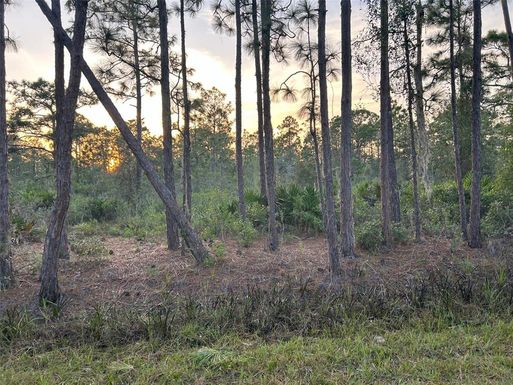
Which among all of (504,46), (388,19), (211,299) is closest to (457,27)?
(388,19)

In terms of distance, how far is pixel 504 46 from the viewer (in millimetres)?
10953

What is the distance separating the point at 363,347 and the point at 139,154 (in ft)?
16.3

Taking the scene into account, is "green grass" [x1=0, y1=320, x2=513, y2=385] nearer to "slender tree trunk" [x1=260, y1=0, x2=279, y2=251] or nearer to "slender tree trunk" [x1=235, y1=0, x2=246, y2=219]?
"slender tree trunk" [x1=260, y1=0, x2=279, y2=251]

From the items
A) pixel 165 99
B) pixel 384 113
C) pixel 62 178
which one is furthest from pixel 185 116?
pixel 62 178

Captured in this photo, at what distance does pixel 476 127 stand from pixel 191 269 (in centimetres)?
665

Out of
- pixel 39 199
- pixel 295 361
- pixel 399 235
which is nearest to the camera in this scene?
pixel 295 361

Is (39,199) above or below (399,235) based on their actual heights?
above

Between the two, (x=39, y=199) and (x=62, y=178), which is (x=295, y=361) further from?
(x=39, y=199)

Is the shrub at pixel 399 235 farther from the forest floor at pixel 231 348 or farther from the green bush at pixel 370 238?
the forest floor at pixel 231 348

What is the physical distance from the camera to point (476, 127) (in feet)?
26.7

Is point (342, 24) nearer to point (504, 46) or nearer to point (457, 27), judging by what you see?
point (457, 27)

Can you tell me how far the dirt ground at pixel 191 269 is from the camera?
582 centimetres

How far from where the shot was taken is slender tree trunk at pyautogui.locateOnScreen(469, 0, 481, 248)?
7.88m

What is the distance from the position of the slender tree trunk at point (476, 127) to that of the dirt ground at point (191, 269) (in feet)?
1.60
